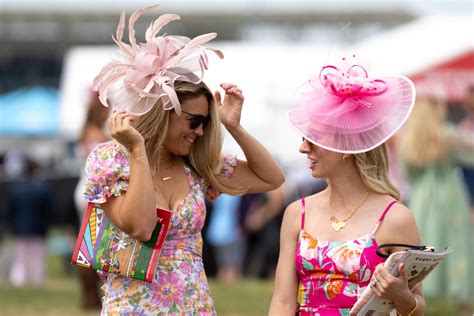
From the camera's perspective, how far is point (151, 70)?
14.5 feet

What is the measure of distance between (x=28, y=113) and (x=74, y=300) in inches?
663

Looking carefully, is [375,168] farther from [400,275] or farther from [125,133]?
[125,133]

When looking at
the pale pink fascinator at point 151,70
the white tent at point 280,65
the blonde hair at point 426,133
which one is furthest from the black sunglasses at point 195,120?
the white tent at point 280,65

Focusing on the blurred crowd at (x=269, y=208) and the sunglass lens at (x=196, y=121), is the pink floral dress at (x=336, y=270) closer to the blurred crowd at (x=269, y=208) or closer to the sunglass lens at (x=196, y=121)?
the sunglass lens at (x=196, y=121)

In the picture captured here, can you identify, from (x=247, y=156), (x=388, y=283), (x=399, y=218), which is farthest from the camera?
(x=247, y=156)

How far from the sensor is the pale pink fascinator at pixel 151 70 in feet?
14.3

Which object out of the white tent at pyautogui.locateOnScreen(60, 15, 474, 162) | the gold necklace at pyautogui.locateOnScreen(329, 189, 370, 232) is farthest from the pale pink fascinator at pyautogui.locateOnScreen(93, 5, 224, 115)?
the white tent at pyautogui.locateOnScreen(60, 15, 474, 162)

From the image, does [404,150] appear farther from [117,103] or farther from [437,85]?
[117,103]

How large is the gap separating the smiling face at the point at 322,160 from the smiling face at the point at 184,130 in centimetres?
45

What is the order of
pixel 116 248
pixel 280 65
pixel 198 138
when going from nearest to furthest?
1. pixel 116 248
2. pixel 198 138
3. pixel 280 65

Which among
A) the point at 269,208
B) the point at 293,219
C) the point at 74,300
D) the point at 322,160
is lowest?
the point at 74,300

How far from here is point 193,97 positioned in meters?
4.48

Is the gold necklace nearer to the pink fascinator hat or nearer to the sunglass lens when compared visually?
the pink fascinator hat

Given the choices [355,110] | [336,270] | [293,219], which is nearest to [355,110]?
[355,110]
